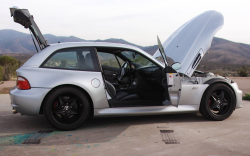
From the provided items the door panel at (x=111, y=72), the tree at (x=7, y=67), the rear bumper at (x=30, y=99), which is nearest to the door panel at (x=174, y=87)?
the door panel at (x=111, y=72)

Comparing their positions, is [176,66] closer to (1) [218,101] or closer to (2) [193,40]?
(2) [193,40]

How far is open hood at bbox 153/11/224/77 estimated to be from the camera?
17.5 ft

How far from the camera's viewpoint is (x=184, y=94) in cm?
521

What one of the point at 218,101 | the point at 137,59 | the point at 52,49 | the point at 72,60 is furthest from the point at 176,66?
the point at 52,49

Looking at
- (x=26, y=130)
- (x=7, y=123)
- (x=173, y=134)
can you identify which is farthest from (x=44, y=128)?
(x=173, y=134)

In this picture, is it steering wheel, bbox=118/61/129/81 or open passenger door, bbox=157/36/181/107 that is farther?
steering wheel, bbox=118/61/129/81

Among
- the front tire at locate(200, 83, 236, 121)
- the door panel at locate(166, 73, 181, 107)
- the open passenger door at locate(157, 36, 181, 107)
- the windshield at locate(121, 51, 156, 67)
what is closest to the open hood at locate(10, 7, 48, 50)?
the windshield at locate(121, 51, 156, 67)

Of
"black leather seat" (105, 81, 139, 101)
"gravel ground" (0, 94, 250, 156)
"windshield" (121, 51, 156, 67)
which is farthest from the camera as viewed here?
"windshield" (121, 51, 156, 67)

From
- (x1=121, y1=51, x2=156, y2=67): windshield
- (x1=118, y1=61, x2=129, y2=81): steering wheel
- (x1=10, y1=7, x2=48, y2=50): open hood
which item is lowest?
(x1=118, y1=61, x2=129, y2=81): steering wheel

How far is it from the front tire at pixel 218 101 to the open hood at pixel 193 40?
59 centimetres

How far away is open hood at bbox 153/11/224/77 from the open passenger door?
33 centimetres

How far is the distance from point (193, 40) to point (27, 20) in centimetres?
337

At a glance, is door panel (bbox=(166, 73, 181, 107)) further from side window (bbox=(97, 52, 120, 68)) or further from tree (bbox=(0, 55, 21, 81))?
tree (bbox=(0, 55, 21, 81))

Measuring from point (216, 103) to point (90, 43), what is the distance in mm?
2872
